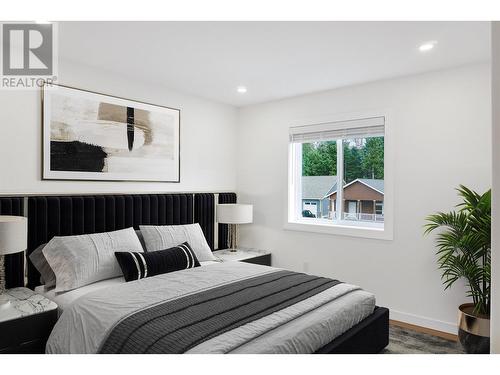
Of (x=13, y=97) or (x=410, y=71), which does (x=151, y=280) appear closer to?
(x=13, y=97)

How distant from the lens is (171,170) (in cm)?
401

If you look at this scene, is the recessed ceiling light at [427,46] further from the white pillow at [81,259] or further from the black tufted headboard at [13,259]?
the black tufted headboard at [13,259]

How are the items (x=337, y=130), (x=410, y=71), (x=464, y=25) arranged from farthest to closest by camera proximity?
(x=337, y=130) → (x=410, y=71) → (x=464, y=25)

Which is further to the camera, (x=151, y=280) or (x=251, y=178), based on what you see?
(x=251, y=178)

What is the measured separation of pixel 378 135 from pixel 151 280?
104 inches

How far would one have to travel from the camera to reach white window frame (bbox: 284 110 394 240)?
3.59 metres

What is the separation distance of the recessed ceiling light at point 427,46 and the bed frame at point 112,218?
2.06m

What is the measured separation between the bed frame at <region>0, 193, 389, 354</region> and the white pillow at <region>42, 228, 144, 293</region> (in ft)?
0.74

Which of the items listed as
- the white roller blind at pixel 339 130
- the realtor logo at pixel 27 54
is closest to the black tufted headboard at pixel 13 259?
the realtor logo at pixel 27 54

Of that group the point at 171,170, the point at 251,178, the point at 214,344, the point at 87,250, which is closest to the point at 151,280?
the point at 87,250

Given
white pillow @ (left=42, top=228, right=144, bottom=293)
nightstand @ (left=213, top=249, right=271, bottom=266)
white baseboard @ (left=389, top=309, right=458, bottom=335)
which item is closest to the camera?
white pillow @ (left=42, top=228, right=144, bottom=293)

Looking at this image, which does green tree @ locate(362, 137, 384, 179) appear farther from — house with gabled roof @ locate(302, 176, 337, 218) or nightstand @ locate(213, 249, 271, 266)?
nightstand @ locate(213, 249, 271, 266)

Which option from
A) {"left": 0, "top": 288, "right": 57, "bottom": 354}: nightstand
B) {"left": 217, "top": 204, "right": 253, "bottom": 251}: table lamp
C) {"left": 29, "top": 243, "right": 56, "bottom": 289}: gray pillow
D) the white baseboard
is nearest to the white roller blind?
{"left": 217, "top": 204, "right": 253, "bottom": 251}: table lamp

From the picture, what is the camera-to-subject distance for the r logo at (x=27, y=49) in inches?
100
